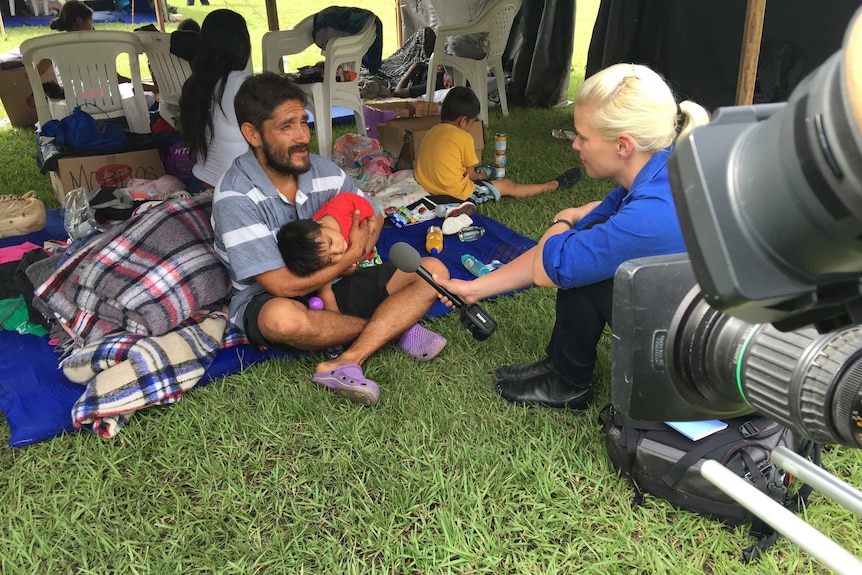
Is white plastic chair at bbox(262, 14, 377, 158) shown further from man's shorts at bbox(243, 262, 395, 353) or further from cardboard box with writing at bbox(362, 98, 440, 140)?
man's shorts at bbox(243, 262, 395, 353)

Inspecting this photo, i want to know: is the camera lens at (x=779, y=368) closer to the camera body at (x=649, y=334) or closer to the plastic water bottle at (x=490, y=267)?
the camera body at (x=649, y=334)

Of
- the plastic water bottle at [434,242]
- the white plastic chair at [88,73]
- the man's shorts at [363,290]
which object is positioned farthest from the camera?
the white plastic chair at [88,73]

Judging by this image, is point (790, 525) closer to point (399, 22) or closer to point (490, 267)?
point (490, 267)

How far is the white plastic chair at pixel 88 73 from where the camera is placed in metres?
4.52

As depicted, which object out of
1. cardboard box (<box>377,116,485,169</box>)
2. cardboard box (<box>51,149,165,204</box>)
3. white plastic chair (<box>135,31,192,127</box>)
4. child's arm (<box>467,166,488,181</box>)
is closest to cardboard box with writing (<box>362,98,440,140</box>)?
cardboard box (<box>377,116,485,169</box>)

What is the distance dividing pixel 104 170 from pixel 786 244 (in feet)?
14.8

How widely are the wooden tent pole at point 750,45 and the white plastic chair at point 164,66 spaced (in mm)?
4249

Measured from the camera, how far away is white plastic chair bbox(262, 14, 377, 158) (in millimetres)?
4605

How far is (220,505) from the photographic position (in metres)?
1.83

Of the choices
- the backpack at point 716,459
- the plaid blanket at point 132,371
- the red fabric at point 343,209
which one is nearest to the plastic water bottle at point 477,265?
the red fabric at point 343,209

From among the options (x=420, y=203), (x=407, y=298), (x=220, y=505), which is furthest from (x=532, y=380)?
(x=420, y=203)

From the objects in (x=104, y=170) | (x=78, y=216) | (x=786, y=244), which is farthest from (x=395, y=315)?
(x=104, y=170)

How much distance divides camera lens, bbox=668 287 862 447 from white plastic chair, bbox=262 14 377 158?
157 inches

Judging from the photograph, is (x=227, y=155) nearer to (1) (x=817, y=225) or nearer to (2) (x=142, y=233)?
(2) (x=142, y=233)
